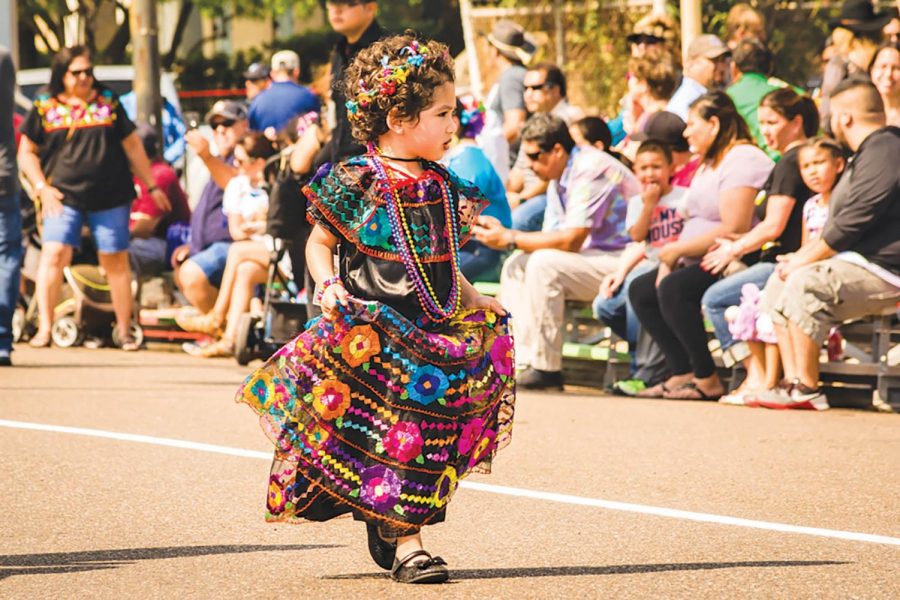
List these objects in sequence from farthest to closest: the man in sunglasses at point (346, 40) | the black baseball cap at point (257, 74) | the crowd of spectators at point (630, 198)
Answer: the black baseball cap at point (257, 74) → the crowd of spectators at point (630, 198) → the man in sunglasses at point (346, 40)

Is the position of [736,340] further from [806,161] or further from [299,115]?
[299,115]

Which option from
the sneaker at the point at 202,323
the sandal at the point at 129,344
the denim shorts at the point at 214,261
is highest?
Answer: the denim shorts at the point at 214,261

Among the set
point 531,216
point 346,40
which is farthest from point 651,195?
point 346,40

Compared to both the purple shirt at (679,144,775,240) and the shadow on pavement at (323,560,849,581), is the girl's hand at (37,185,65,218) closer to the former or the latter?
the purple shirt at (679,144,775,240)

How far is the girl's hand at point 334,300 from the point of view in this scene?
5617 mm

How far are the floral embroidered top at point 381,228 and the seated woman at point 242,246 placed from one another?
8.05m

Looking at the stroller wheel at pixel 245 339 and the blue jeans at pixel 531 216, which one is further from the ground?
the blue jeans at pixel 531 216

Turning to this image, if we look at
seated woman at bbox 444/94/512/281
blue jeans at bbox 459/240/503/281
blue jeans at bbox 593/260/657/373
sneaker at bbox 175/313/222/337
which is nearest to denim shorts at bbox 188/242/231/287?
sneaker at bbox 175/313/222/337

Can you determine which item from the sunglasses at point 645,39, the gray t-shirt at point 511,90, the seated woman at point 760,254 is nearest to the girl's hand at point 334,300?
the seated woman at point 760,254

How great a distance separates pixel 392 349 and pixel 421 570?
0.67 m

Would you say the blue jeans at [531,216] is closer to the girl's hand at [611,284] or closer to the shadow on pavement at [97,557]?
the girl's hand at [611,284]

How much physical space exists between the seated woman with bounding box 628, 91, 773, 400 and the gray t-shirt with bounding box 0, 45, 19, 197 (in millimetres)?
4204

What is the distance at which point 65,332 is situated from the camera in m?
14.7

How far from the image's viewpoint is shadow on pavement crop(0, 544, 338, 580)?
229 inches
